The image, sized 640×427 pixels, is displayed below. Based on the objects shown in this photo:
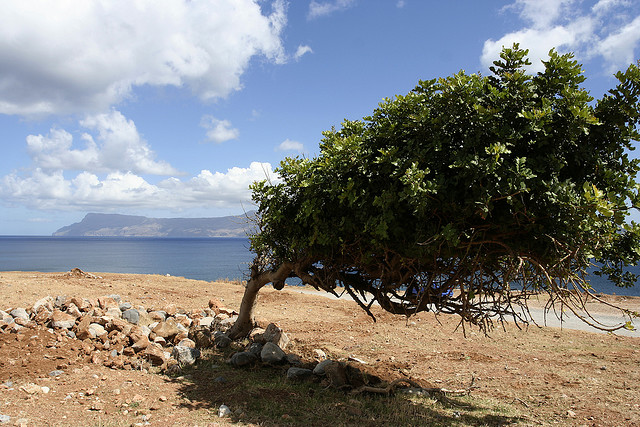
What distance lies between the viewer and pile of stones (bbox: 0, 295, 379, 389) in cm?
868

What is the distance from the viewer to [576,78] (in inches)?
211

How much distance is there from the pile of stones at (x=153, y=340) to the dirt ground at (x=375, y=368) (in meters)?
0.37

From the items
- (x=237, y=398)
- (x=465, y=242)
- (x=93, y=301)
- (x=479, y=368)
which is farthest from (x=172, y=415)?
(x=479, y=368)

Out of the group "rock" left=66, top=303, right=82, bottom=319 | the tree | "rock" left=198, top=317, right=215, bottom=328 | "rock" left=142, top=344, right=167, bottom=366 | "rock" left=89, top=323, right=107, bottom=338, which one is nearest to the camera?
the tree

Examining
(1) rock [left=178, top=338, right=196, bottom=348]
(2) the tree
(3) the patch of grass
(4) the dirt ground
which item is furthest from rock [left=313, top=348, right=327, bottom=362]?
(2) the tree

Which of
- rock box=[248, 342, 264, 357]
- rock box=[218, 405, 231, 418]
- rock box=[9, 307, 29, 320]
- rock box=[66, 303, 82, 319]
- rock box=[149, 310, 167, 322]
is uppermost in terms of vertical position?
rock box=[66, 303, 82, 319]

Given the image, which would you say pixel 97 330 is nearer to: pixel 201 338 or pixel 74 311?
pixel 74 311

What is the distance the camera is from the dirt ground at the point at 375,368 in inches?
265

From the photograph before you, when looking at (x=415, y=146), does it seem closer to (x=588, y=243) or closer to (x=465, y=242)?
(x=465, y=242)

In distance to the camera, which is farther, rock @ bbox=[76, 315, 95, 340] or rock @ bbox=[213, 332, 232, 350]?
rock @ bbox=[213, 332, 232, 350]

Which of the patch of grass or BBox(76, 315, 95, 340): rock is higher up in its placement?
BBox(76, 315, 95, 340): rock

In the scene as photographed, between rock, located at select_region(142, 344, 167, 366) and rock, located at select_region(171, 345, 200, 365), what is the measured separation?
1.01 feet

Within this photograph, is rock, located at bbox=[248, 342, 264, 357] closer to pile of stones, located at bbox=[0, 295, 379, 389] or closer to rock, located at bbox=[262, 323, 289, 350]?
pile of stones, located at bbox=[0, 295, 379, 389]

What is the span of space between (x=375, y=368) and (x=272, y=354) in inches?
94.3
